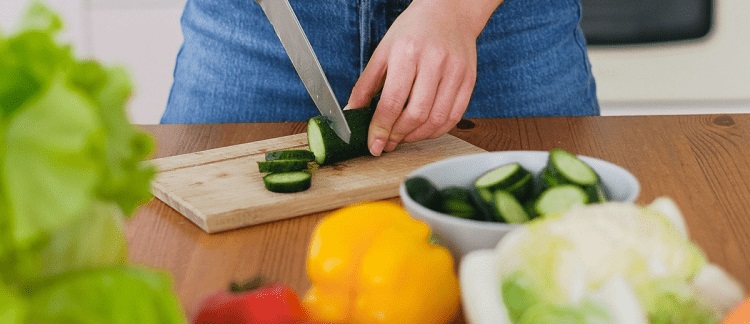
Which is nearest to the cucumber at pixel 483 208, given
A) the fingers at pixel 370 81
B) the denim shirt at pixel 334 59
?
the fingers at pixel 370 81

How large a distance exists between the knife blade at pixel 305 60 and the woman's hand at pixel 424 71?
2.2 inches

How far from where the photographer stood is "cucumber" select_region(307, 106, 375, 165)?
128cm

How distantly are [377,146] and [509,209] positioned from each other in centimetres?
56

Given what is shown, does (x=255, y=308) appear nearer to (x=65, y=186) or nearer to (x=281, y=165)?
(x=65, y=186)

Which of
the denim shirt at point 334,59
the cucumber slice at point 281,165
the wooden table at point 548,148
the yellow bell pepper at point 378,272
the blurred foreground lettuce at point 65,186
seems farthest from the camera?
the denim shirt at point 334,59

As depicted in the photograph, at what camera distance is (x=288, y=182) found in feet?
3.75

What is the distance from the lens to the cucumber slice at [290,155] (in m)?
1.27

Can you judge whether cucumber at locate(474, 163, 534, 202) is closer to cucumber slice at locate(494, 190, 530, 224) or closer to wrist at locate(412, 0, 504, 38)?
cucumber slice at locate(494, 190, 530, 224)

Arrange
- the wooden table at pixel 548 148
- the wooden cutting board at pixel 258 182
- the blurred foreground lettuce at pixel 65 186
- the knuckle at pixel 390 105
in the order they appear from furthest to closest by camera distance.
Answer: the knuckle at pixel 390 105 → the wooden cutting board at pixel 258 182 → the wooden table at pixel 548 148 → the blurred foreground lettuce at pixel 65 186

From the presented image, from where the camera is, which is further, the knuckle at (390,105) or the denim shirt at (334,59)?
the denim shirt at (334,59)

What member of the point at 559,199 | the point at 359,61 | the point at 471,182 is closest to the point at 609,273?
the point at 559,199

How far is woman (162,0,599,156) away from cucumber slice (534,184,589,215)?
57 centimetres

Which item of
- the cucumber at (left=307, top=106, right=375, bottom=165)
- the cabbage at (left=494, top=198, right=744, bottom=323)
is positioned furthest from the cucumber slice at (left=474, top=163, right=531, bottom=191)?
the cucumber at (left=307, top=106, right=375, bottom=165)

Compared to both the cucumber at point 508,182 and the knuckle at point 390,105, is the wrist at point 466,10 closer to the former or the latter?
the knuckle at point 390,105
